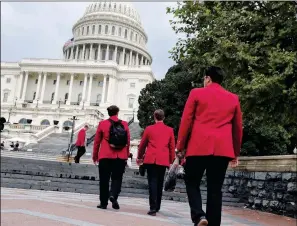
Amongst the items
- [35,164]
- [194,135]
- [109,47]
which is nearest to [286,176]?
[194,135]

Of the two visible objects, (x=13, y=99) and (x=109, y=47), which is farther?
(x=109, y=47)

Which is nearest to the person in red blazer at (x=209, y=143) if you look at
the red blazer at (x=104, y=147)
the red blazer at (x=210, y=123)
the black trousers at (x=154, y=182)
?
the red blazer at (x=210, y=123)

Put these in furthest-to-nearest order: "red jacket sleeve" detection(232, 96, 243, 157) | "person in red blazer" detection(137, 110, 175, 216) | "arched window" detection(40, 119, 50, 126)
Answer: "arched window" detection(40, 119, 50, 126)
"person in red blazer" detection(137, 110, 175, 216)
"red jacket sleeve" detection(232, 96, 243, 157)

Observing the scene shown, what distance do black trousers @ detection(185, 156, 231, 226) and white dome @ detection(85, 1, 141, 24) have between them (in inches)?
4183

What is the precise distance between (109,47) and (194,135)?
98.1 metres

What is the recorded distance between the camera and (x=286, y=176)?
919 centimetres

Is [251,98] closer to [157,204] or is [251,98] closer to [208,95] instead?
[157,204]

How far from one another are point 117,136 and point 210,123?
112 inches

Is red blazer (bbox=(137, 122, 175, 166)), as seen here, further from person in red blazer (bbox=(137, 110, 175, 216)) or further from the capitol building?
the capitol building

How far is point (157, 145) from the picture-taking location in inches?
288

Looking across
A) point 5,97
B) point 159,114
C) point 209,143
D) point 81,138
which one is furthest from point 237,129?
point 5,97

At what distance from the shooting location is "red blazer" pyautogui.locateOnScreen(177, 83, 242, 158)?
446 cm

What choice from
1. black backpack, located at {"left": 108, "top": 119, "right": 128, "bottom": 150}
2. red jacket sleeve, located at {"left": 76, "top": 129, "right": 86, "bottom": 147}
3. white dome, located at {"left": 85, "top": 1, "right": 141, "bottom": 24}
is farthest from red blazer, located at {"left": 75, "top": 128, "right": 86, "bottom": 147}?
white dome, located at {"left": 85, "top": 1, "right": 141, "bottom": 24}

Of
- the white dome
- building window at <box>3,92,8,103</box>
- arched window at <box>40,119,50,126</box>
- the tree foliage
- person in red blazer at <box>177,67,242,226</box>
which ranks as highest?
the white dome
